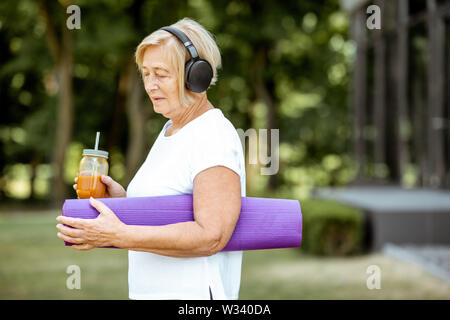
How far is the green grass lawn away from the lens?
7.13 meters

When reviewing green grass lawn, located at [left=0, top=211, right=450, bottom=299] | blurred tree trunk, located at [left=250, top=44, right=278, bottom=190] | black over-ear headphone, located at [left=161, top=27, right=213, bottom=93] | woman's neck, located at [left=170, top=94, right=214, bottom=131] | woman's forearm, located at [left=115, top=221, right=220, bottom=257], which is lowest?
green grass lawn, located at [left=0, top=211, right=450, bottom=299]

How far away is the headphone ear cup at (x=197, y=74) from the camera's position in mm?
1741

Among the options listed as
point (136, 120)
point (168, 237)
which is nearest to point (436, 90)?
point (168, 237)

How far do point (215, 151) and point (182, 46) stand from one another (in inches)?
12.8

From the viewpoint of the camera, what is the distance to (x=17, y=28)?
27.0 metres

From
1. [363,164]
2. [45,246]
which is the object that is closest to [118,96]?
[363,164]

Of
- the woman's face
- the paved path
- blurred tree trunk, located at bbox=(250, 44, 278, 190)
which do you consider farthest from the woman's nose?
blurred tree trunk, located at bbox=(250, 44, 278, 190)

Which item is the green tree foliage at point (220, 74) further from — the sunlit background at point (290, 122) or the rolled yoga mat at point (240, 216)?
the rolled yoga mat at point (240, 216)

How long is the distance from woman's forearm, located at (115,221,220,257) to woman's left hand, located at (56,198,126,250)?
0.8 inches

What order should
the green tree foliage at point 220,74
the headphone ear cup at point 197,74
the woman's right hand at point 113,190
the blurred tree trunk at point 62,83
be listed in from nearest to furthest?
the headphone ear cup at point 197,74 < the woman's right hand at point 113,190 < the blurred tree trunk at point 62,83 < the green tree foliage at point 220,74

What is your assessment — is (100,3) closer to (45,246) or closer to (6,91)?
(6,91)

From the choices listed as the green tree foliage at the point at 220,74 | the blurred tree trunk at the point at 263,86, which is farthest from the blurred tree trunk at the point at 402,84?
the blurred tree trunk at the point at 263,86

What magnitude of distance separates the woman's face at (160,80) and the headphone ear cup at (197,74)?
46 mm

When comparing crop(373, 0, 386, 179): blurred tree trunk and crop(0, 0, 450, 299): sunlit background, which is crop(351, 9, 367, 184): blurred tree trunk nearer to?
crop(0, 0, 450, 299): sunlit background
